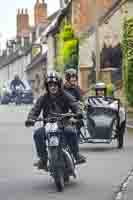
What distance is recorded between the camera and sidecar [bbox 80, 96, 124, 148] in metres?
19.1

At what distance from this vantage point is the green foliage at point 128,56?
102 ft

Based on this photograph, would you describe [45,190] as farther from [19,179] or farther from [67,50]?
[67,50]

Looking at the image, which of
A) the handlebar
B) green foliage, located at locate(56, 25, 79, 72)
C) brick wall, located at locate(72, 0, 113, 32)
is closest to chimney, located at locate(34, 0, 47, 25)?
brick wall, located at locate(72, 0, 113, 32)

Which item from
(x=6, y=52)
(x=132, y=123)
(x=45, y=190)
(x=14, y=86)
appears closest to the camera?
(x=45, y=190)

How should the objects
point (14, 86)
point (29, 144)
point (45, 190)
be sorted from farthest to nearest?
point (14, 86) → point (29, 144) → point (45, 190)

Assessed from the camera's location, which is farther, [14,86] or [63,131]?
[14,86]

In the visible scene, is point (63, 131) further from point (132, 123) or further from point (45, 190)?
point (132, 123)

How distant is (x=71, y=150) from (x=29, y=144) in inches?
347

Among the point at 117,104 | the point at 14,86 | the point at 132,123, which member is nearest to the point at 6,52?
the point at 14,86

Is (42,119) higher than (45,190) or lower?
higher

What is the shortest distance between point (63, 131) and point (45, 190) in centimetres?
92

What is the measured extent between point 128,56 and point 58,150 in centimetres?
2003

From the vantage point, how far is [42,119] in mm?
12211

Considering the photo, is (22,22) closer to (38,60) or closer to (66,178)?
(38,60)
